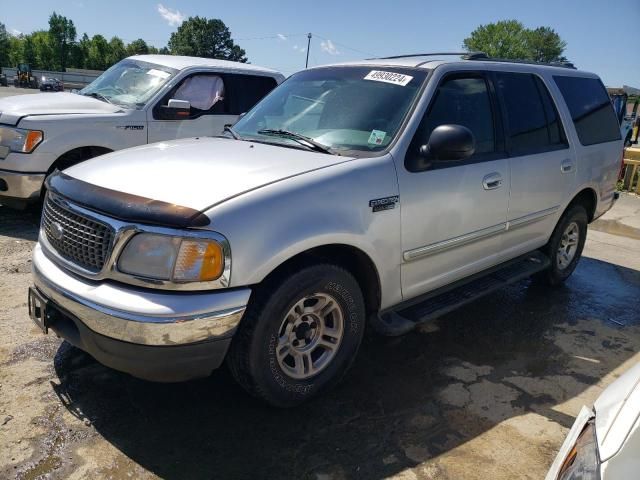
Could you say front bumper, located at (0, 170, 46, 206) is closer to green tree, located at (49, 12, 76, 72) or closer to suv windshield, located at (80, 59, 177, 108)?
suv windshield, located at (80, 59, 177, 108)

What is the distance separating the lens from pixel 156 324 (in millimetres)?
2250

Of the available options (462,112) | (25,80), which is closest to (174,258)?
(462,112)

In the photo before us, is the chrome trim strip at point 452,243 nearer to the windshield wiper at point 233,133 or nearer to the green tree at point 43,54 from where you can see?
the windshield wiper at point 233,133

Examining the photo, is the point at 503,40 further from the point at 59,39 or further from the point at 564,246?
the point at 564,246

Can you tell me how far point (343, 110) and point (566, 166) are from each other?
223 centimetres

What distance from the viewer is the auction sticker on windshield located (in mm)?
3406

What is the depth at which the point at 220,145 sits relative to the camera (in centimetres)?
333

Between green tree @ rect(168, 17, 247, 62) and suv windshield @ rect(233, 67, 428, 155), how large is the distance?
10307 centimetres

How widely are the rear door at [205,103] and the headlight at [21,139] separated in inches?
49.5

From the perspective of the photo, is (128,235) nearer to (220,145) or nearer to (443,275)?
(220,145)

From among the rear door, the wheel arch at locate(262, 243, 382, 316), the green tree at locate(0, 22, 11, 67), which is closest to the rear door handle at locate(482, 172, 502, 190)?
the wheel arch at locate(262, 243, 382, 316)

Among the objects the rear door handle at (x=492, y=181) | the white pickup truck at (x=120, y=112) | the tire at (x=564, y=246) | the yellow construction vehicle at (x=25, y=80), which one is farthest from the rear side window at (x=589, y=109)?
the yellow construction vehicle at (x=25, y=80)

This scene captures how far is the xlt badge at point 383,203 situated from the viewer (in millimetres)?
2900

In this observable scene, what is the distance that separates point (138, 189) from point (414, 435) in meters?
1.86
